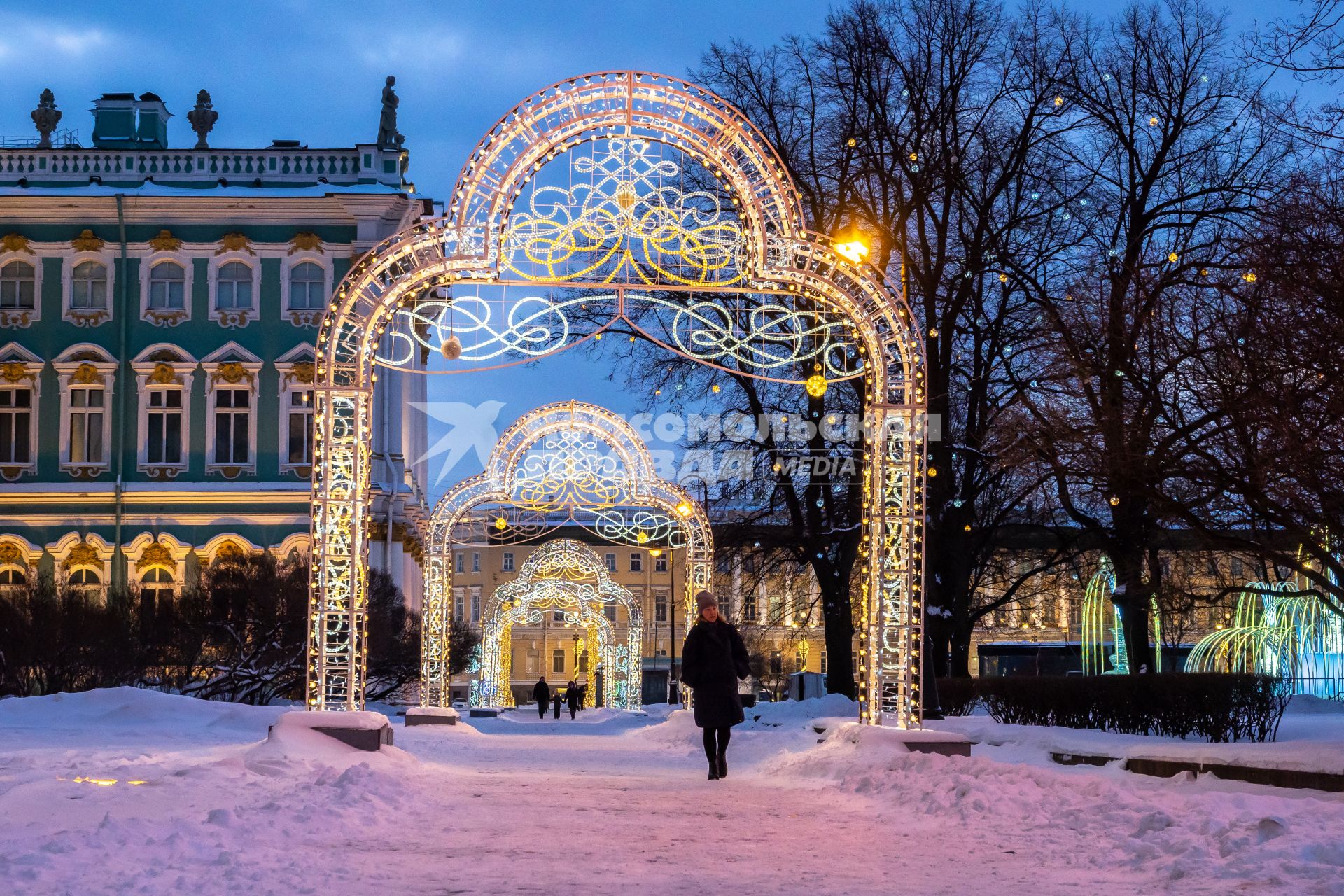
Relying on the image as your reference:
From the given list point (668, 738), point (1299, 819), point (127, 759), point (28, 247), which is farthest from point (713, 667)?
point (28, 247)

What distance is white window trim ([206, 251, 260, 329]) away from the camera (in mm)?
48906

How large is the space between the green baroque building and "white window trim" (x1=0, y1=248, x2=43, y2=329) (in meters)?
0.08

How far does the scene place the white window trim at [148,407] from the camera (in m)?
48.1

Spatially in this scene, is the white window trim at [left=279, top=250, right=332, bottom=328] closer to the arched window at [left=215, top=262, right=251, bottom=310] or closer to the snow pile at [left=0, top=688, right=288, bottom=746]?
the arched window at [left=215, top=262, right=251, bottom=310]

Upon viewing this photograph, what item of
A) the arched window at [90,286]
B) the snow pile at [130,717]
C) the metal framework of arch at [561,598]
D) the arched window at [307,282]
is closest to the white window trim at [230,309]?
the arched window at [307,282]

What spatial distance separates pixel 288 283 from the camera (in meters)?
49.0

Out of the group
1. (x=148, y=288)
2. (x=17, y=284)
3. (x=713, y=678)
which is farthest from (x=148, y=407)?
(x=713, y=678)

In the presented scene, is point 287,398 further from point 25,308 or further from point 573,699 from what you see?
point 573,699

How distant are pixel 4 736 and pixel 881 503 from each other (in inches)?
376

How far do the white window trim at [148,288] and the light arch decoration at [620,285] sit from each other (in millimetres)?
32765

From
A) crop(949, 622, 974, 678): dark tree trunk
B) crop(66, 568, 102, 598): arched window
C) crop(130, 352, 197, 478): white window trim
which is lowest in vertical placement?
crop(949, 622, 974, 678): dark tree trunk

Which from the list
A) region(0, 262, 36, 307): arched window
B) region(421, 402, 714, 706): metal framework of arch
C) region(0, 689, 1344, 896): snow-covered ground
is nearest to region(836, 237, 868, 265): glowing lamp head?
region(0, 689, 1344, 896): snow-covered ground

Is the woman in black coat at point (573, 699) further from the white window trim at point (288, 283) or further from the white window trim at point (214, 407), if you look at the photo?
the white window trim at point (288, 283)

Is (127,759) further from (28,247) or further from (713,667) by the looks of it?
(28,247)
